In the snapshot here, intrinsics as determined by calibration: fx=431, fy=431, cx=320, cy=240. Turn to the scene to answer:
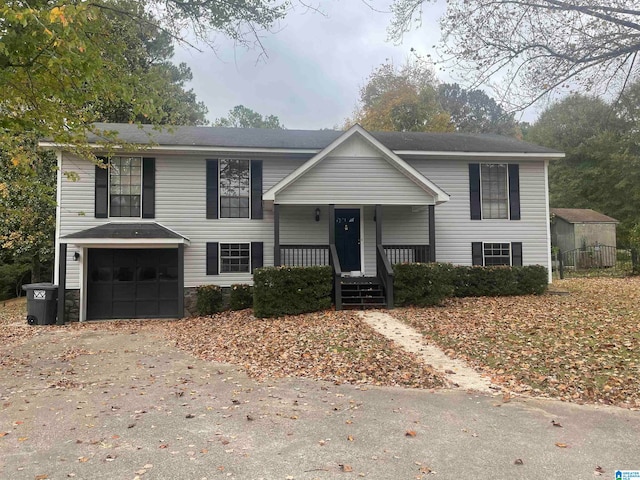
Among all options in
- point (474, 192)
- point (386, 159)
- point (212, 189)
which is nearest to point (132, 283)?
point (212, 189)

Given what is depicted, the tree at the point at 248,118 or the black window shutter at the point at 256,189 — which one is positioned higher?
the tree at the point at 248,118

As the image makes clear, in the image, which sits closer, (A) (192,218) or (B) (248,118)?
(A) (192,218)

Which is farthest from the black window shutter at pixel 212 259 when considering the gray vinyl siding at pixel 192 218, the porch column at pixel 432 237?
the porch column at pixel 432 237

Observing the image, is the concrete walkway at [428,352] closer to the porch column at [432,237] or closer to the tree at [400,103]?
the porch column at [432,237]

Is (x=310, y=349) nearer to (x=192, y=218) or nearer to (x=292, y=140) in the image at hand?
(x=192, y=218)

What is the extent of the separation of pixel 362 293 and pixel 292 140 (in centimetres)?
557

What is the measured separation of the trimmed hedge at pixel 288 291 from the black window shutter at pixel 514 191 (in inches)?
273

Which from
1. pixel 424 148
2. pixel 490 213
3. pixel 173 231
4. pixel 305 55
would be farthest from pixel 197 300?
pixel 490 213

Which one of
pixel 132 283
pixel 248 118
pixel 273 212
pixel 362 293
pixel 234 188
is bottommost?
pixel 362 293

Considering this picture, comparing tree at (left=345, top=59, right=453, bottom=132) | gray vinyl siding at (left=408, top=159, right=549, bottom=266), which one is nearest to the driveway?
gray vinyl siding at (left=408, top=159, right=549, bottom=266)

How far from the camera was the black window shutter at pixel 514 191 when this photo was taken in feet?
44.9

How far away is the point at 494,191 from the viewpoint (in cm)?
1383

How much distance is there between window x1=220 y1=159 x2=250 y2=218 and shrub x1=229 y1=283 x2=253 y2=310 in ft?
7.16

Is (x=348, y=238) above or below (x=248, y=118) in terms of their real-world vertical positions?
below
